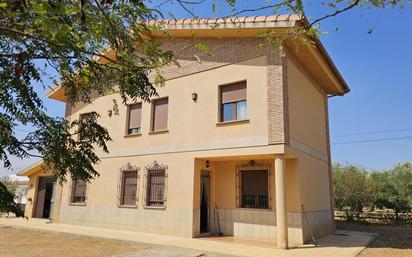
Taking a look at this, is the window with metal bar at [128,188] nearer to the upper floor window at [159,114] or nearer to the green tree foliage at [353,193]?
the upper floor window at [159,114]

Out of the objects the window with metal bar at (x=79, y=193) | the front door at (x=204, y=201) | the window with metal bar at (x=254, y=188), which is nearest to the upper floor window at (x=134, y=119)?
the window with metal bar at (x=79, y=193)

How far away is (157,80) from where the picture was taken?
124 inches

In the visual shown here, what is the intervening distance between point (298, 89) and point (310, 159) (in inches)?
112

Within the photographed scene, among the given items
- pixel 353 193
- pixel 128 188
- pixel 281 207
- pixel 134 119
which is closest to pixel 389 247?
pixel 281 207

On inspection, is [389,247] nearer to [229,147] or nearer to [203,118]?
[229,147]

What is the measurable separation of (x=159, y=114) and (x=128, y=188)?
3590mm

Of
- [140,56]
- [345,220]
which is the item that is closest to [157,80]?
[140,56]

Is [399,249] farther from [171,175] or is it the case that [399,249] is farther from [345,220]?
[345,220]

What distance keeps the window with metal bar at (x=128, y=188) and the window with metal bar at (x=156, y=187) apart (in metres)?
0.91

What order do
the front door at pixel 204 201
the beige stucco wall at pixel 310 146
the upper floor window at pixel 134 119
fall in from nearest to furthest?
the beige stucco wall at pixel 310 146 → the front door at pixel 204 201 → the upper floor window at pixel 134 119

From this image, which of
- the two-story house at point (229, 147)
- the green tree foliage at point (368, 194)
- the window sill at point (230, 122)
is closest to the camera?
the two-story house at point (229, 147)

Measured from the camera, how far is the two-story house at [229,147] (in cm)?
1148

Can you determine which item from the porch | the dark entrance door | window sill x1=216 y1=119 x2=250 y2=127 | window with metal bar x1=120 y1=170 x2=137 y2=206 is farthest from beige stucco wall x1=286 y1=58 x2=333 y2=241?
the dark entrance door

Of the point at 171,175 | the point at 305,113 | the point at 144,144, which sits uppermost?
the point at 305,113
